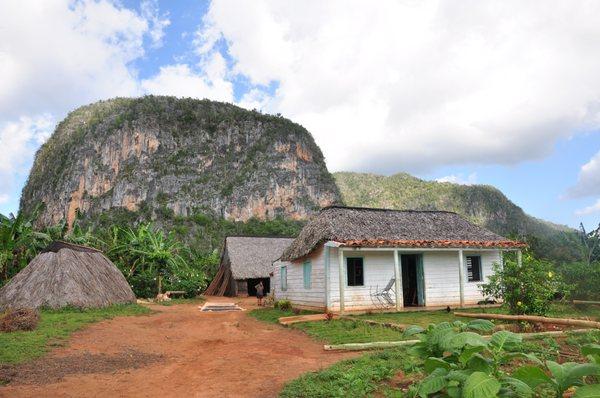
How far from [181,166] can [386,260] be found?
3122 inches

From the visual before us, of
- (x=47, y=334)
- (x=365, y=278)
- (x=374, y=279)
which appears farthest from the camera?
(x=374, y=279)

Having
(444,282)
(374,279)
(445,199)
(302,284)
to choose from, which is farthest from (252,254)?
(445,199)

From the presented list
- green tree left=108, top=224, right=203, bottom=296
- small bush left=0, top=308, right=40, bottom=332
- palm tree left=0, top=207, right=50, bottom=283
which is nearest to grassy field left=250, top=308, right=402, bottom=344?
small bush left=0, top=308, right=40, bottom=332

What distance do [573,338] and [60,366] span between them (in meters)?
9.11

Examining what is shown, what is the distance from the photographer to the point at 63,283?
1742 cm

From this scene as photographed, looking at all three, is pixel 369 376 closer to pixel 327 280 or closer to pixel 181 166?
pixel 327 280

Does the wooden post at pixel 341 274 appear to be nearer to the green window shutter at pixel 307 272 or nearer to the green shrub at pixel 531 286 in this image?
the green window shutter at pixel 307 272

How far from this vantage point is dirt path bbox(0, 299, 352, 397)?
20.4 ft

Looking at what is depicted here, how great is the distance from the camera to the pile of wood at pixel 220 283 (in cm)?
3375

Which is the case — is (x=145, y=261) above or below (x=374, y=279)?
above

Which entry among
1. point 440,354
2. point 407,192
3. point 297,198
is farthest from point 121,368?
point 407,192

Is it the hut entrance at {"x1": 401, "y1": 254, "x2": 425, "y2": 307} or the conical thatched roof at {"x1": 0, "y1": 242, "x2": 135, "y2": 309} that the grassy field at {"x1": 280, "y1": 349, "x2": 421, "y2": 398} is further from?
the conical thatched roof at {"x1": 0, "y1": 242, "x2": 135, "y2": 309}

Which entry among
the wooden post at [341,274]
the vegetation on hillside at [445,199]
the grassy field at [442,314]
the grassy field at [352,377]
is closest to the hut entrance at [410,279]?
the grassy field at [442,314]

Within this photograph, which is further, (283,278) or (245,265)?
(245,265)
